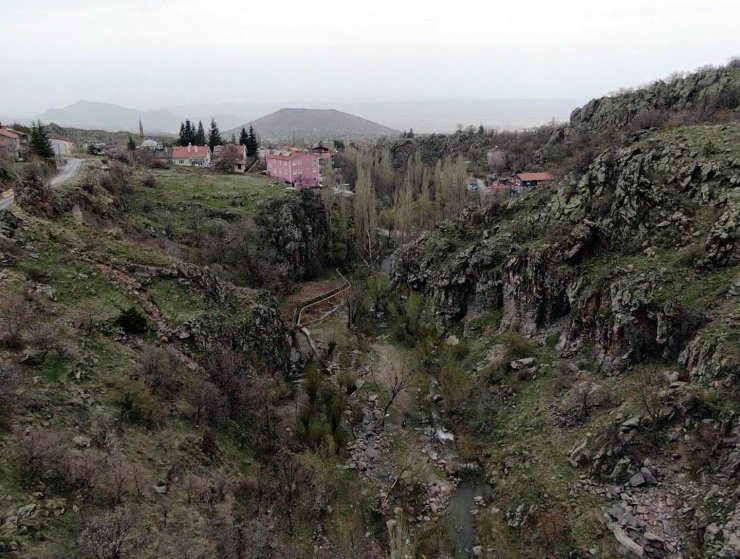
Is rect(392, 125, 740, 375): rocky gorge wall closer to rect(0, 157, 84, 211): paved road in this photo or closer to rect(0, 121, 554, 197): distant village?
rect(0, 121, 554, 197): distant village

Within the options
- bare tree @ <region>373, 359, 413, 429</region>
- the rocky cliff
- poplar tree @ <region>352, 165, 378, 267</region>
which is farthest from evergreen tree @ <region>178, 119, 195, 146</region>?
bare tree @ <region>373, 359, 413, 429</region>

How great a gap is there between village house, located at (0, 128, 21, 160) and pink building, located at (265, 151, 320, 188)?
3465 centimetres

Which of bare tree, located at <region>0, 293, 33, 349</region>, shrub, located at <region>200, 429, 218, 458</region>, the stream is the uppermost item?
bare tree, located at <region>0, 293, 33, 349</region>

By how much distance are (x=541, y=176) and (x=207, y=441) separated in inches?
2326

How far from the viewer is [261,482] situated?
70.1 feet

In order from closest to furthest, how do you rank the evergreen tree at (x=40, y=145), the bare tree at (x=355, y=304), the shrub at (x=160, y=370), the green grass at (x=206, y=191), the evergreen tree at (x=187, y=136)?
the shrub at (x=160, y=370)
the bare tree at (x=355, y=304)
the evergreen tree at (x=40, y=145)
the green grass at (x=206, y=191)
the evergreen tree at (x=187, y=136)

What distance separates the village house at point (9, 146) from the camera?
173 ft

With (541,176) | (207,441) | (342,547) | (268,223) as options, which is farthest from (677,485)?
(541,176)

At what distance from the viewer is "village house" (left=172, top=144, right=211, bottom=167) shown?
275ft

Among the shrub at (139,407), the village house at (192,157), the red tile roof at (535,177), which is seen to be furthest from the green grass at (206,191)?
the shrub at (139,407)

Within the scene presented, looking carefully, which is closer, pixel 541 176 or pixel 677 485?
pixel 677 485

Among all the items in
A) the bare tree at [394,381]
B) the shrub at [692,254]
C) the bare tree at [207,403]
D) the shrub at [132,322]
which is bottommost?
the bare tree at [394,381]

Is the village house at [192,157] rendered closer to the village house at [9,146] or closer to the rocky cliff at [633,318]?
the village house at [9,146]

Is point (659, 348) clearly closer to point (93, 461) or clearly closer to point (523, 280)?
point (523, 280)
